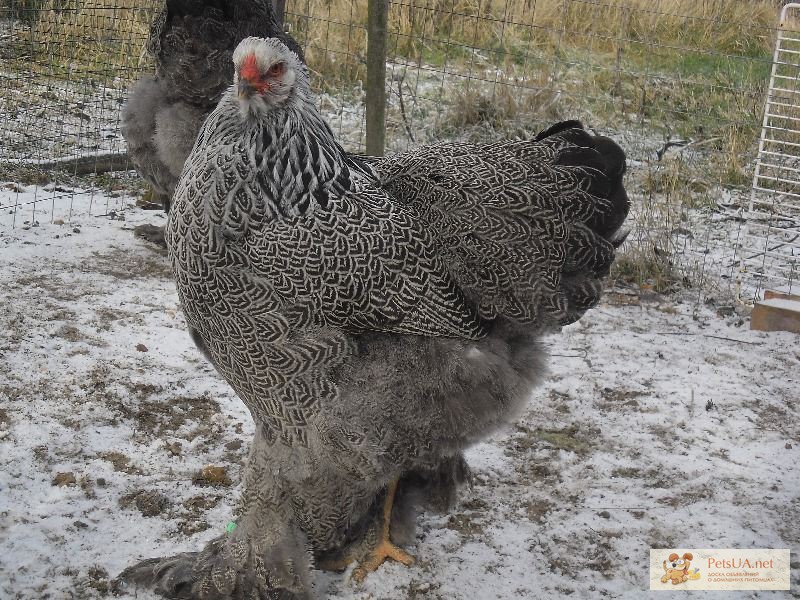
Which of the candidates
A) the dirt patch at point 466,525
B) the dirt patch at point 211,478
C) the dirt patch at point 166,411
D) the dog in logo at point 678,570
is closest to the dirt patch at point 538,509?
the dirt patch at point 466,525

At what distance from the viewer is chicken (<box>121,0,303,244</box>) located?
4691 mm

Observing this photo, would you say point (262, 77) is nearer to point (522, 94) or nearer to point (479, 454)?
point (479, 454)

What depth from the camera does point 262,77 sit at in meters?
2.71

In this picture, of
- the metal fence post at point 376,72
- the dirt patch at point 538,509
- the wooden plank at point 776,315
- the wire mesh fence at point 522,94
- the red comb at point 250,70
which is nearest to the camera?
the red comb at point 250,70

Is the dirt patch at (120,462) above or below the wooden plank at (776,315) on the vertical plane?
below

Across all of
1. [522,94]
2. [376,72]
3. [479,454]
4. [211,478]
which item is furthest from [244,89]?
[522,94]

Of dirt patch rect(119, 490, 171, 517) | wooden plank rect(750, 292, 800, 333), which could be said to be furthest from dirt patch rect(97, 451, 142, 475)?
wooden plank rect(750, 292, 800, 333)

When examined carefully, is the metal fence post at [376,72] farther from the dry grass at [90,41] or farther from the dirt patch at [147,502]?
the dirt patch at [147,502]

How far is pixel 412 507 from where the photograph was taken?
11.3ft

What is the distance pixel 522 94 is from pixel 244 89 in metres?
5.85

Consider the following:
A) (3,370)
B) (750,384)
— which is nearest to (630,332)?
(750,384)

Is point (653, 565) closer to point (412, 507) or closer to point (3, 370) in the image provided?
point (412, 507)

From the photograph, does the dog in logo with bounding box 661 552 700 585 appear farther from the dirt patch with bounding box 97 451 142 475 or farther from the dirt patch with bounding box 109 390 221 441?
the dirt patch with bounding box 97 451 142 475

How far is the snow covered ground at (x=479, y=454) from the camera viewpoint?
3201mm
